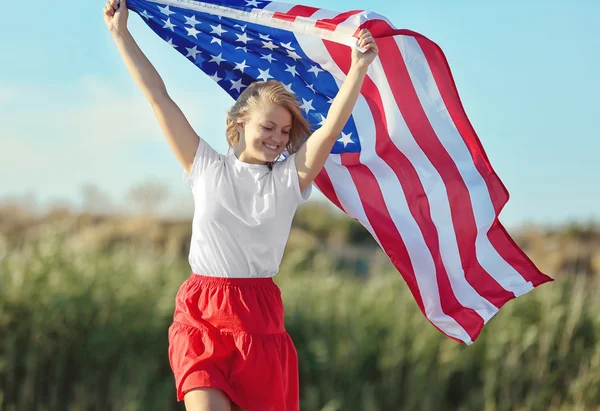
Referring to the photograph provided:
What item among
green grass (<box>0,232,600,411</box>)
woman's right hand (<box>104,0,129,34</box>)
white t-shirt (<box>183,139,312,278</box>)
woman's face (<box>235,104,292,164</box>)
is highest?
woman's right hand (<box>104,0,129,34</box>)

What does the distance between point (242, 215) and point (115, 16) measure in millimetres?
937

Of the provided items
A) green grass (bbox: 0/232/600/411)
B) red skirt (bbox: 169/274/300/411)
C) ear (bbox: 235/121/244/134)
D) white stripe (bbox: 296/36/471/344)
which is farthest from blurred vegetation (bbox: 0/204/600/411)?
ear (bbox: 235/121/244/134)

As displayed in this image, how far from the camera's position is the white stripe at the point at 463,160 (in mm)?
3451

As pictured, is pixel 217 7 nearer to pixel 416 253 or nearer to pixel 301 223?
pixel 416 253

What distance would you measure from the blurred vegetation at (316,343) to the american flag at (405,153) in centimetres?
250

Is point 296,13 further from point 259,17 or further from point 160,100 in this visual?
point 160,100

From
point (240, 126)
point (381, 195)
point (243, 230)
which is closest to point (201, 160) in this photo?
point (240, 126)

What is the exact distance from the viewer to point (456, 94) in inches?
138

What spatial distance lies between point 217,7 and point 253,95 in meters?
0.60


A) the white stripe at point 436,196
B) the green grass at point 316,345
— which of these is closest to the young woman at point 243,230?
the white stripe at point 436,196

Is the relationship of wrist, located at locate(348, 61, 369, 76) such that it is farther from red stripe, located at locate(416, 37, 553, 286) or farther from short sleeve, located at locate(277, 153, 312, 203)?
red stripe, located at locate(416, 37, 553, 286)

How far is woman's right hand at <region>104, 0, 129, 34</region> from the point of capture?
3051 millimetres

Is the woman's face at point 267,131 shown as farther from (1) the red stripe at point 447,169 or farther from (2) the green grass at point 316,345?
(2) the green grass at point 316,345

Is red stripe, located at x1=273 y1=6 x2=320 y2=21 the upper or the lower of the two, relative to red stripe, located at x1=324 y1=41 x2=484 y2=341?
upper
